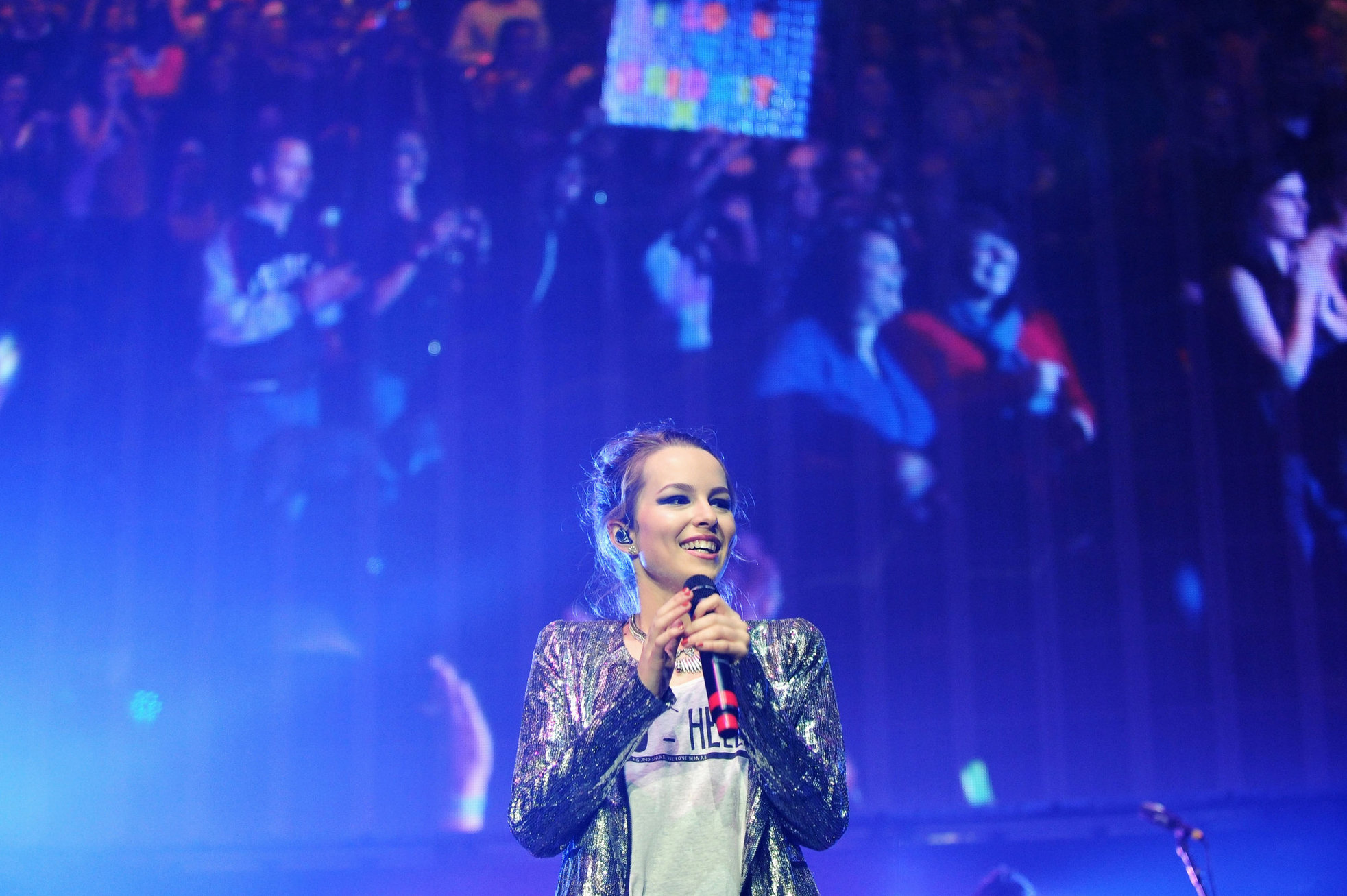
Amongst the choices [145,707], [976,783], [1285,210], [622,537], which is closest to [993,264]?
[1285,210]

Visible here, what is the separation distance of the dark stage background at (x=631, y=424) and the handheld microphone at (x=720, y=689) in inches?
122

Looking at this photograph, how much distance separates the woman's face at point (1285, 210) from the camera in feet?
14.9

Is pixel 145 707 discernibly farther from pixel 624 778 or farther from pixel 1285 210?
pixel 1285 210

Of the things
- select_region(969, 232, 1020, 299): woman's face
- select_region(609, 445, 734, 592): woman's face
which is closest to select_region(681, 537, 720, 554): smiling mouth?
select_region(609, 445, 734, 592): woman's face

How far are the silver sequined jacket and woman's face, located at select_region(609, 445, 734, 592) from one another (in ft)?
0.43

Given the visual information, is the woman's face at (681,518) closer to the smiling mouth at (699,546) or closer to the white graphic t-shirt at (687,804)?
the smiling mouth at (699,546)

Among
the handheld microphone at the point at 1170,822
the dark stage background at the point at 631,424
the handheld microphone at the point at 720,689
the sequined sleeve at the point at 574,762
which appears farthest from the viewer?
the dark stage background at the point at 631,424

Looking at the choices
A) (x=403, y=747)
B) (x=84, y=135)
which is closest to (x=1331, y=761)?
(x=403, y=747)

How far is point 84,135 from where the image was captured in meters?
4.68

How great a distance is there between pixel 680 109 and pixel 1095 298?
197 cm

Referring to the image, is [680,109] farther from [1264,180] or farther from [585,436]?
[1264,180]

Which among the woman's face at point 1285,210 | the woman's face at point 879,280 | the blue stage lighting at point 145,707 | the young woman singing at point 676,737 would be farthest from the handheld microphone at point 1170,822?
the blue stage lighting at point 145,707

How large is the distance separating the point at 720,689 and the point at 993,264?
3772 mm

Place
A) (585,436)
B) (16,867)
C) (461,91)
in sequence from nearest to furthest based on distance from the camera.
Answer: (16,867) → (585,436) → (461,91)
